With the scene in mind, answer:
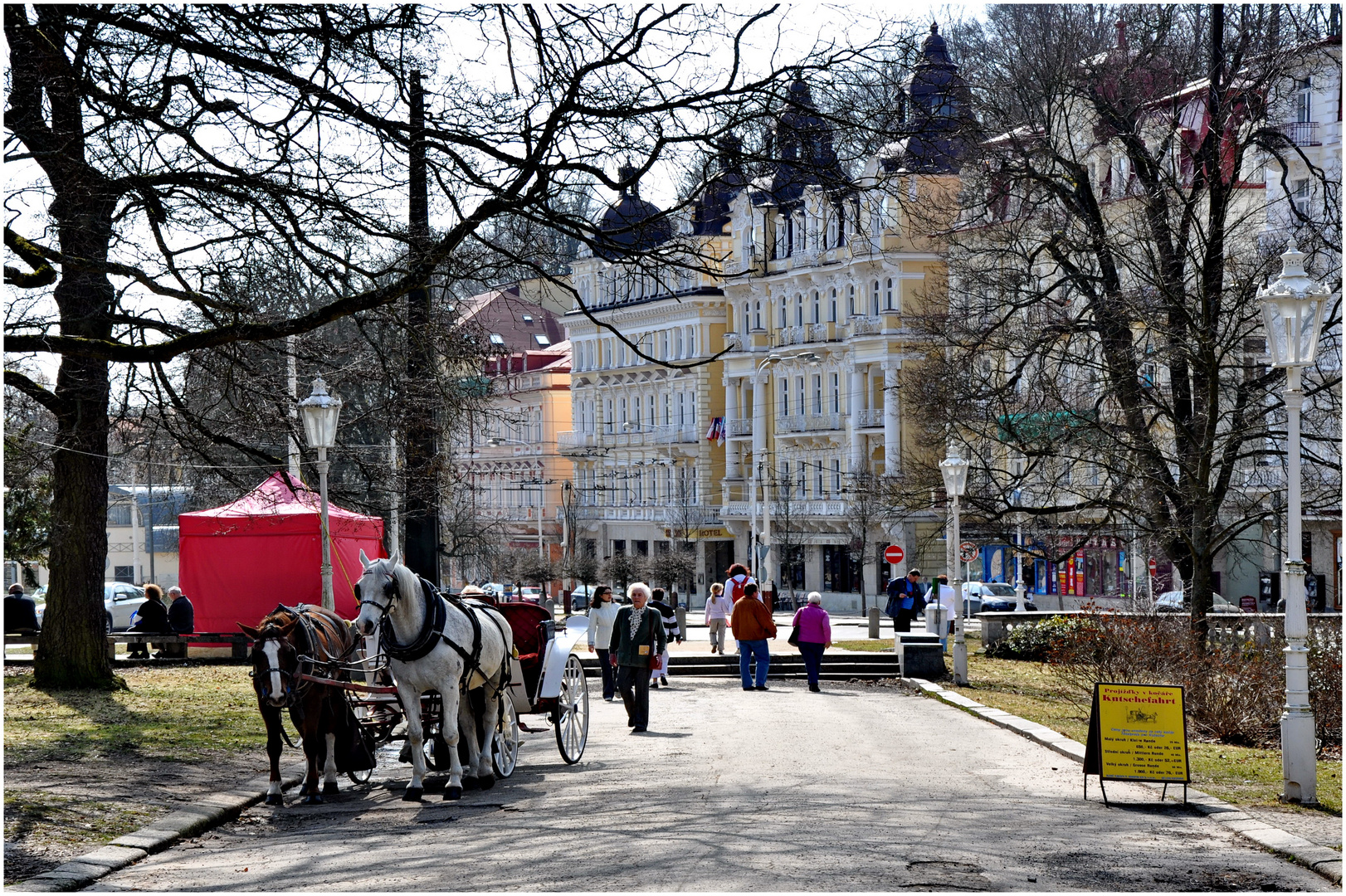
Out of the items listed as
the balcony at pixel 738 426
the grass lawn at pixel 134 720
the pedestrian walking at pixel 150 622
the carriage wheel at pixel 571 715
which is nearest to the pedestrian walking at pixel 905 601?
the pedestrian walking at pixel 150 622

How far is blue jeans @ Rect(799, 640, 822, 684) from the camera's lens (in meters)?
26.7

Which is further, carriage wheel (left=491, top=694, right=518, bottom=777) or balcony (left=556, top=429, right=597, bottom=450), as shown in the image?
balcony (left=556, top=429, right=597, bottom=450)

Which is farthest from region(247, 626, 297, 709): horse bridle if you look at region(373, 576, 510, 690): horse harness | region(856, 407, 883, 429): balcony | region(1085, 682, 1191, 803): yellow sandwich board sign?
region(856, 407, 883, 429): balcony

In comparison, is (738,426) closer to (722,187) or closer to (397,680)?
(397,680)

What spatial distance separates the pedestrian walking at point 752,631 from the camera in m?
25.9

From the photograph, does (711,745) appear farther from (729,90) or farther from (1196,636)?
(1196,636)

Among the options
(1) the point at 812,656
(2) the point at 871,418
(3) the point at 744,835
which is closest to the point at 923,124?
(3) the point at 744,835

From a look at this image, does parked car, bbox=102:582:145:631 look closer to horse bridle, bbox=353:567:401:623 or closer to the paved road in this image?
the paved road

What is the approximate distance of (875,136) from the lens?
12156mm

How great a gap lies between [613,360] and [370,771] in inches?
3110

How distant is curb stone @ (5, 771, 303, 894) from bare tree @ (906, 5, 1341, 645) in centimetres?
1709

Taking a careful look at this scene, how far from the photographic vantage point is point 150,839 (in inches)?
430

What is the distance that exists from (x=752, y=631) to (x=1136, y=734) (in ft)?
46.1

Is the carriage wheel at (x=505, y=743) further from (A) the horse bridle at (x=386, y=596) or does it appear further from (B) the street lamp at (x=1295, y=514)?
(B) the street lamp at (x=1295, y=514)
